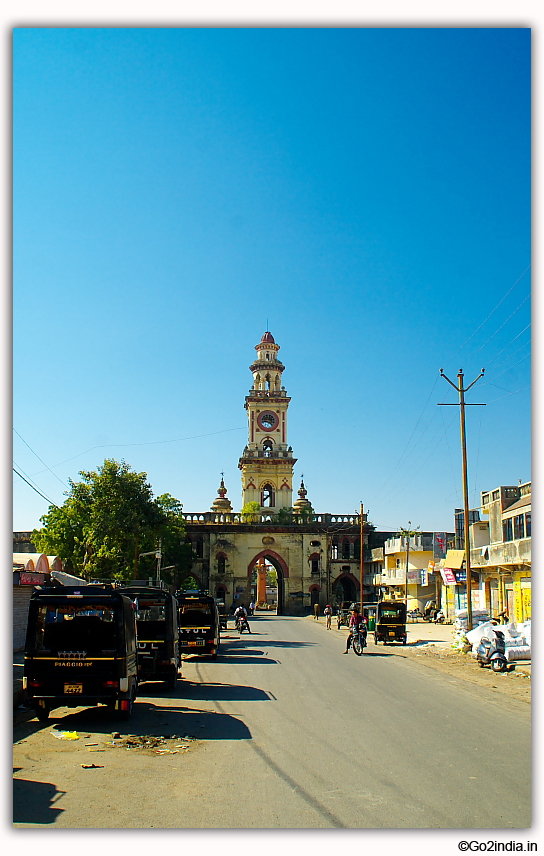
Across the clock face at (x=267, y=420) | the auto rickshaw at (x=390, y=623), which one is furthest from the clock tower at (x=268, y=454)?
the auto rickshaw at (x=390, y=623)

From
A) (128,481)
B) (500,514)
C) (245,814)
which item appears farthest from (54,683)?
(500,514)

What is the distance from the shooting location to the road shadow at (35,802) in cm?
654

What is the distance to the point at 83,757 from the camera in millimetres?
9297

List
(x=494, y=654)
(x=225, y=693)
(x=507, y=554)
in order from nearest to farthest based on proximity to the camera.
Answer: (x=225, y=693), (x=494, y=654), (x=507, y=554)

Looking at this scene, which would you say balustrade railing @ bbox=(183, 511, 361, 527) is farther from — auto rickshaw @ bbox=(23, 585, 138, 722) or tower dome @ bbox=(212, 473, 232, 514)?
auto rickshaw @ bbox=(23, 585, 138, 722)

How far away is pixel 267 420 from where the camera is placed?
243 feet

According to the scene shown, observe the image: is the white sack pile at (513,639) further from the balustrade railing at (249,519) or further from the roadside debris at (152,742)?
the balustrade railing at (249,519)

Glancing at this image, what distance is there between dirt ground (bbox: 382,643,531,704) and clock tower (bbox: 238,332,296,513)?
1632 inches

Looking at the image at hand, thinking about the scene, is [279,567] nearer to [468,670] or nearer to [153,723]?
[468,670]

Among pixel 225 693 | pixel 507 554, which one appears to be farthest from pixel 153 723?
pixel 507 554

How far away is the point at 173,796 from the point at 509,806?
132 inches

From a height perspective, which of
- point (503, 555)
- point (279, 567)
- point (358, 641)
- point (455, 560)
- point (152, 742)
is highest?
point (503, 555)

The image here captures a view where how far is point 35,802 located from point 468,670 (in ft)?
57.7

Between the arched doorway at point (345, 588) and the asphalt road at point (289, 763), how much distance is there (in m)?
55.3
